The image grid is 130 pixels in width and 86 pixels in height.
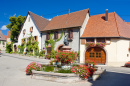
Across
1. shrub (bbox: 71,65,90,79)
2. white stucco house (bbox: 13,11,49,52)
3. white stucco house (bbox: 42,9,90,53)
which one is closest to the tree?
white stucco house (bbox: 13,11,49,52)

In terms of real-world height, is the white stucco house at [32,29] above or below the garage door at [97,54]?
above

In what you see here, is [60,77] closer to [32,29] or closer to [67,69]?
[67,69]

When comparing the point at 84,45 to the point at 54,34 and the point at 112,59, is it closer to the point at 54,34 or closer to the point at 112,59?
the point at 112,59

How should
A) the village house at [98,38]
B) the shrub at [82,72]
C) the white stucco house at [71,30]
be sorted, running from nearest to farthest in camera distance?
the shrub at [82,72] → the village house at [98,38] → the white stucco house at [71,30]

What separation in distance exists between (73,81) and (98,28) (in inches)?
452

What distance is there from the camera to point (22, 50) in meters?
23.1

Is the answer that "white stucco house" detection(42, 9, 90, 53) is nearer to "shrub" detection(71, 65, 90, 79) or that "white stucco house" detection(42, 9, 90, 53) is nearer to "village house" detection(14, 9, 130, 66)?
"village house" detection(14, 9, 130, 66)

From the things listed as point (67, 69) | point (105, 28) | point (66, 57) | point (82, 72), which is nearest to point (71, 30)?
point (105, 28)

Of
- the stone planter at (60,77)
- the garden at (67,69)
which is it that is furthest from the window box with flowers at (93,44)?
the stone planter at (60,77)

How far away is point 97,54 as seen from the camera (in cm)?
1415

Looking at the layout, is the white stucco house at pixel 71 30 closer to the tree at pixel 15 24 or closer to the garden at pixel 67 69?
the garden at pixel 67 69

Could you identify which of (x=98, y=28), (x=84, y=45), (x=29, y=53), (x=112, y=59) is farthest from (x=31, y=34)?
(x=112, y=59)

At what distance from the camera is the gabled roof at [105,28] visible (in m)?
13.5

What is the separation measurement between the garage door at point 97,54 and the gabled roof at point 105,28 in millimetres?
2229
